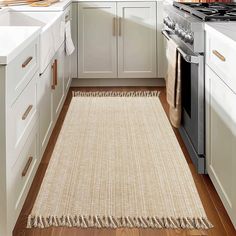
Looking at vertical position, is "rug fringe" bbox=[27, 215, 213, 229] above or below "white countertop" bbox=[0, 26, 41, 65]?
below

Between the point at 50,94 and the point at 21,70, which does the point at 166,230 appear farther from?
the point at 50,94

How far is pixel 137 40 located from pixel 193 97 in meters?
2.17

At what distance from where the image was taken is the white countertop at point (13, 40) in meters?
1.51

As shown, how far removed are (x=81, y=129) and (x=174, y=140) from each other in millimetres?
724

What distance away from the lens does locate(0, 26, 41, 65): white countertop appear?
1509 millimetres

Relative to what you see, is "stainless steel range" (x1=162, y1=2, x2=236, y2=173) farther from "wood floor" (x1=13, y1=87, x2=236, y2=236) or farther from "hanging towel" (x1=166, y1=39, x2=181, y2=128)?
"wood floor" (x1=13, y1=87, x2=236, y2=236)

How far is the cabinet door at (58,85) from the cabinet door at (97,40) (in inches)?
35.9

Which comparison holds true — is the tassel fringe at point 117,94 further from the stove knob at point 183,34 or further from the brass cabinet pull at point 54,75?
the stove knob at point 183,34

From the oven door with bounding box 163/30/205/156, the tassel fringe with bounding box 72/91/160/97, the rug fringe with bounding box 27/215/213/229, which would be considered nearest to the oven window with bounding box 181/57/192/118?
the oven door with bounding box 163/30/205/156

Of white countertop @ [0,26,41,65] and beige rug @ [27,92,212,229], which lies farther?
beige rug @ [27,92,212,229]

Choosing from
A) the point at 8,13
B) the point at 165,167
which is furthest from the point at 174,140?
the point at 8,13

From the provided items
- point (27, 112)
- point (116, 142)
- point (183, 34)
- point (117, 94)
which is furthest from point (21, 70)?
point (117, 94)

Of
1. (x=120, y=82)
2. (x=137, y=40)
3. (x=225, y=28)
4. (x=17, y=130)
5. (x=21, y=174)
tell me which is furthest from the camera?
(x=120, y=82)

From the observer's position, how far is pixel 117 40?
4.47 meters
